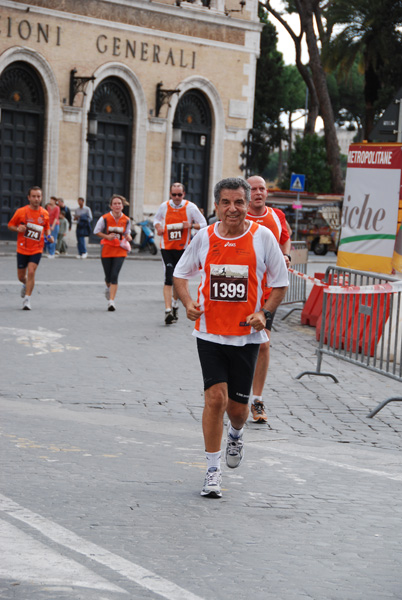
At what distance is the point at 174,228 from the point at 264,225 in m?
5.92

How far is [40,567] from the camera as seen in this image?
4.67 m

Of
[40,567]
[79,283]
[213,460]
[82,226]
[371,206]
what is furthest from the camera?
[82,226]

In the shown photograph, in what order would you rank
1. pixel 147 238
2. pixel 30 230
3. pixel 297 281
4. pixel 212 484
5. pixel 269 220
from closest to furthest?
pixel 212 484
pixel 269 220
pixel 30 230
pixel 297 281
pixel 147 238

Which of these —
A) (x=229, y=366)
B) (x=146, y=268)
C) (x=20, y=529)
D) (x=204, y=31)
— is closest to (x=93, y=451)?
(x=229, y=366)

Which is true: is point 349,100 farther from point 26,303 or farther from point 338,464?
point 338,464

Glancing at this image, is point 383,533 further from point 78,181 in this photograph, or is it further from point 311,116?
point 311,116

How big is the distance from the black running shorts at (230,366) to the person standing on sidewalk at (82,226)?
71.2ft

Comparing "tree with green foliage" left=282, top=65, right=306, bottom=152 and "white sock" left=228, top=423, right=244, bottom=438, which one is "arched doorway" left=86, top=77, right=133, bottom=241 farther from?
"tree with green foliage" left=282, top=65, right=306, bottom=152

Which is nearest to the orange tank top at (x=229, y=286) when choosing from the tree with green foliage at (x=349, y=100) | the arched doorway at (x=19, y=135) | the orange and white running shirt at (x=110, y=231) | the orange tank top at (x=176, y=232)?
the orange tank top at (x=176, y=232)

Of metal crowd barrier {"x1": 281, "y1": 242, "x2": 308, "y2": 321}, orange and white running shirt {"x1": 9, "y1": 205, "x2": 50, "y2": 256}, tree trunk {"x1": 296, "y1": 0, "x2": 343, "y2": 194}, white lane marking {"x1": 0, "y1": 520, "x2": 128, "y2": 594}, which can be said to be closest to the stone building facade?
tree trunk {"x1": 296, "y1": 0, "x2": 343, "y2": 194}

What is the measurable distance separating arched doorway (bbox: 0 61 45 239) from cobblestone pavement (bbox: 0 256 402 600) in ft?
63.4

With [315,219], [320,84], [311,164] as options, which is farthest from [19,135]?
[311,164]

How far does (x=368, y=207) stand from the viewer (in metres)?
12.9

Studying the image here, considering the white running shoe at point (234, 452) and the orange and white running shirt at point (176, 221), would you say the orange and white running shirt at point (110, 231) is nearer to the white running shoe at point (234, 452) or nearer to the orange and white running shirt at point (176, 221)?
the orange and white running shirt at point (176, 221)
